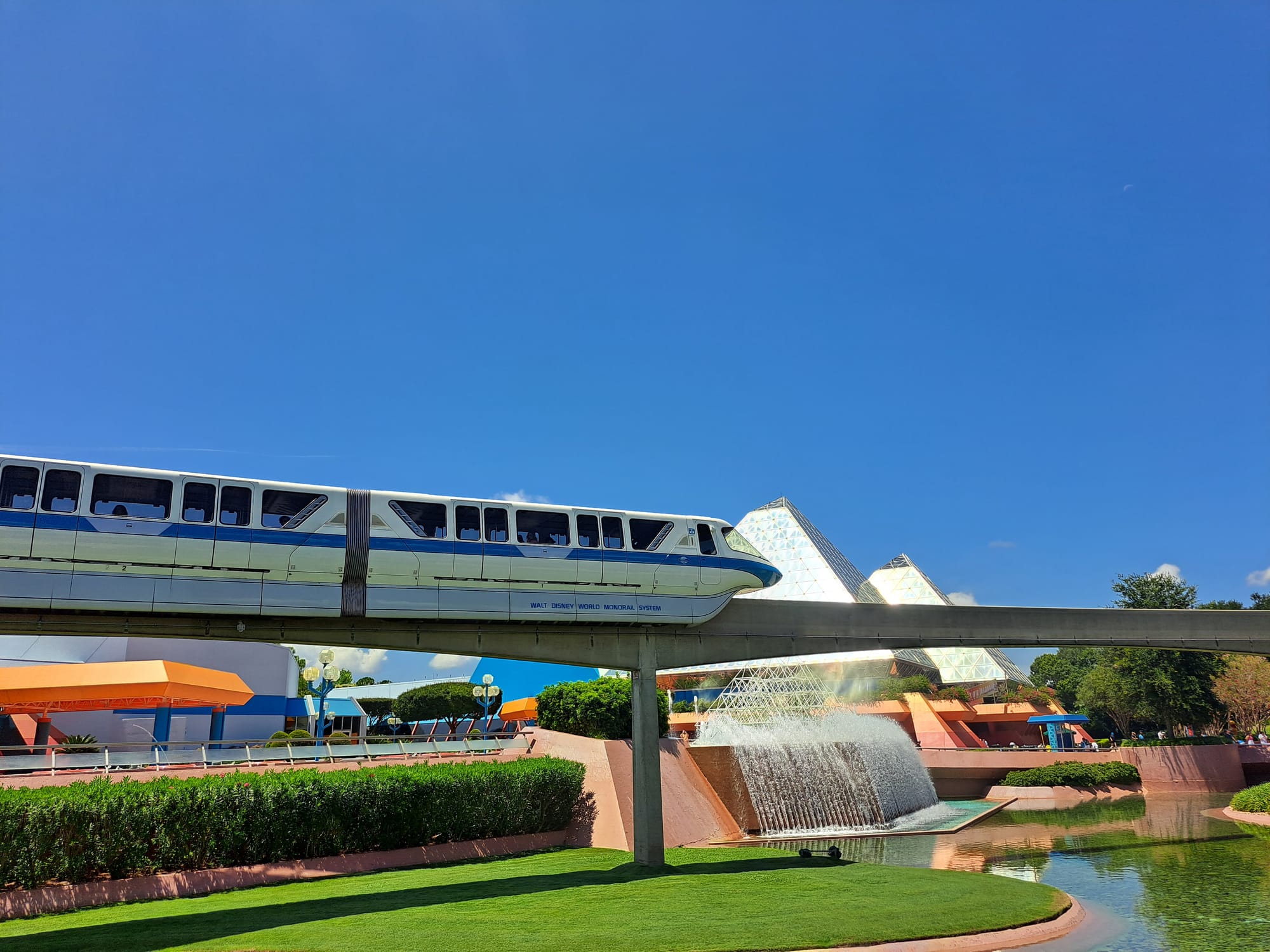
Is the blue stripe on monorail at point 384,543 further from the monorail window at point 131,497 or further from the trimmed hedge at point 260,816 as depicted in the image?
the trimmed hedge at point 260,816

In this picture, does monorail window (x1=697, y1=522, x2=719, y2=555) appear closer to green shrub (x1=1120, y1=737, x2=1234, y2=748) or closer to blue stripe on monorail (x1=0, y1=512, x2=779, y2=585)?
blue stripe on monorail (x1=0, y1=512, x2=779, y2=585)

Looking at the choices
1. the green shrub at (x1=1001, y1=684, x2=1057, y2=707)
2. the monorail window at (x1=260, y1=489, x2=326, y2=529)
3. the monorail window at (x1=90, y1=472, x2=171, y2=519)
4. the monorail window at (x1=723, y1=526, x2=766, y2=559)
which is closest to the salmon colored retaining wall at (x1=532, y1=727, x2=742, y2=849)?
the monorail window at (x1=723, y1=526, x2=766, y2=559)

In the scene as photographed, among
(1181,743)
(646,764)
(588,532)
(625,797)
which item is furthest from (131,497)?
(1181,743)

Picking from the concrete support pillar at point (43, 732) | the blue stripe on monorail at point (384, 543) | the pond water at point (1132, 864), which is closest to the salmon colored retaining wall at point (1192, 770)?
the pond water at point (1132, 864)

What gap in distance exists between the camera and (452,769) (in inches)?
905

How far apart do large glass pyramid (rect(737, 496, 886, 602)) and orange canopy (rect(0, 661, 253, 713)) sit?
62.2 metres

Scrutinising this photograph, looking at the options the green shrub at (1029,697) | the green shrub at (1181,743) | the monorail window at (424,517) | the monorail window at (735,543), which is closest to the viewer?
the monorail window at (424,517)

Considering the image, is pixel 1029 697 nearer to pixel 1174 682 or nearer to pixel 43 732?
pixel 1174 682

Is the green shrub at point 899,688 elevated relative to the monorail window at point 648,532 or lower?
lower

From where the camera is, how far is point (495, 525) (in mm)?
20719

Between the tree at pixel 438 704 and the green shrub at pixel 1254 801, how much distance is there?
51.5m

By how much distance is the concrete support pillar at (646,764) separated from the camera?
821 inches

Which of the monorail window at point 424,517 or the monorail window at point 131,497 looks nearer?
the monorail window at point 131,497

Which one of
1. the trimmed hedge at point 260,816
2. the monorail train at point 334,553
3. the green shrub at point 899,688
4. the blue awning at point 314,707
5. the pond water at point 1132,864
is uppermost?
the monorail train at point 334,553
